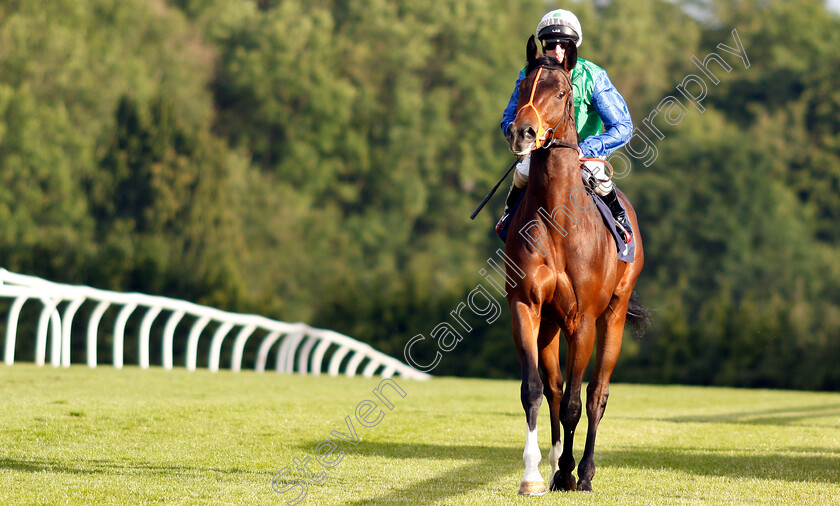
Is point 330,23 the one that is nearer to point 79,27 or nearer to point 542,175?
point 79,27

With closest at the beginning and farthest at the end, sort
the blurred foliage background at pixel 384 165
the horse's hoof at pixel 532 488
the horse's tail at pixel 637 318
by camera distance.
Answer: the horse's hoof at pixel 532 488 < the horse's tail at pixel 637 318 < the blurred foliage background at pixel 384 165

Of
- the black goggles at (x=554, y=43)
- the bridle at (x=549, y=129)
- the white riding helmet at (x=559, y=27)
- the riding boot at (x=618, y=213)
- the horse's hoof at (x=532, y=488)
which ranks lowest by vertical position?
the horse's hoof at (x=532, y=488)

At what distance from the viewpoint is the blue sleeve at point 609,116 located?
233 inches

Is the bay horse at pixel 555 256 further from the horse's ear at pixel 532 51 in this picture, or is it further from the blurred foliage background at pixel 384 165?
the blurred foliage background at pixel 384 165

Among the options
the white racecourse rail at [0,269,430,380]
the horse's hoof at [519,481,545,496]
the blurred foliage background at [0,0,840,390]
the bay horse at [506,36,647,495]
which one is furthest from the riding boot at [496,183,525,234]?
the blurred foliage background at [0,0,840,390]

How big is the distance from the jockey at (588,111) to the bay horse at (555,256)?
0.21 meters

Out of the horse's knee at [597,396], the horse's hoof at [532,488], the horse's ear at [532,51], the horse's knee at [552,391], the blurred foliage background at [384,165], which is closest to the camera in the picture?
the horse's hoof at [532,488]

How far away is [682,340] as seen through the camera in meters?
24.1

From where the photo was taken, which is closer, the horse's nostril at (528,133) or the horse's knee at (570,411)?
the horse's nostril at (528,133)

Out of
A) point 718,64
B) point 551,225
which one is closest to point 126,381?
point 551,225

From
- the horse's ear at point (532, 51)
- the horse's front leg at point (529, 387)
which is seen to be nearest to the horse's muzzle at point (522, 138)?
the horse's ear at point (532, 51)

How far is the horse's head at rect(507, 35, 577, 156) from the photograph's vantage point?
5.09m

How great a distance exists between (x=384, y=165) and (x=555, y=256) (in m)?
35.2

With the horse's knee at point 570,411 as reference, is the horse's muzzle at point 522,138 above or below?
above
